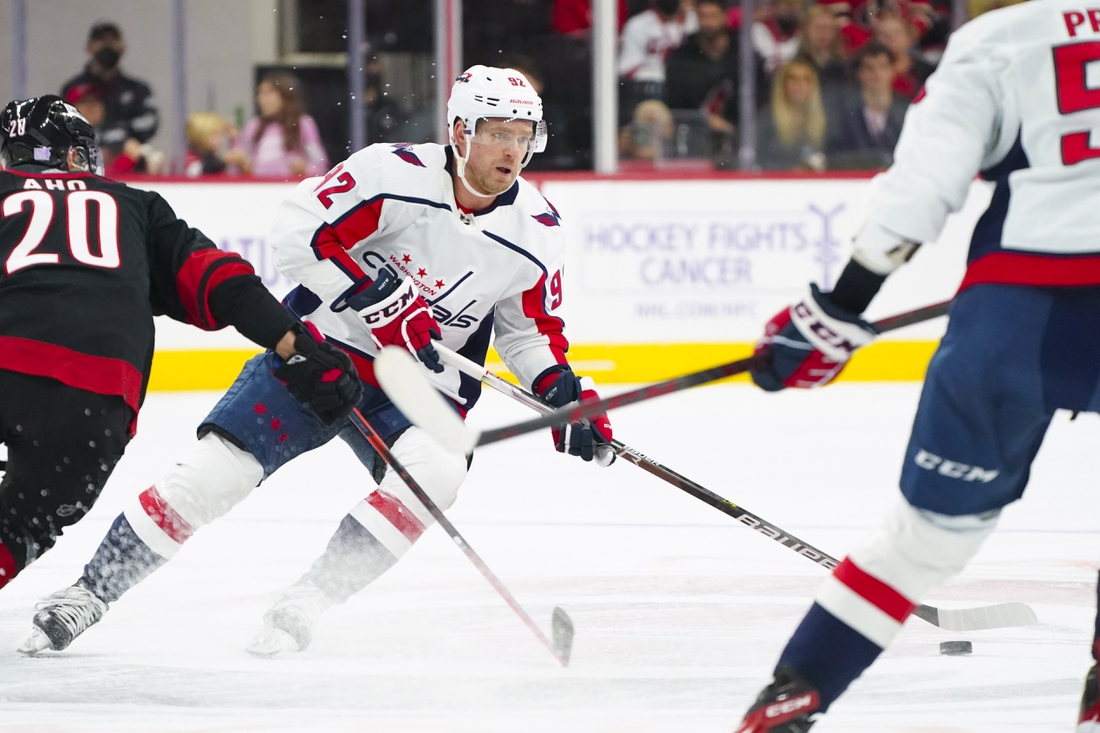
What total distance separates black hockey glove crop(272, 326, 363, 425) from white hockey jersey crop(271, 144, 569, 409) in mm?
286

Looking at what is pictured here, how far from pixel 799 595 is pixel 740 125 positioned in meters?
3.81

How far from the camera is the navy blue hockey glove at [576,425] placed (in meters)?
2.54

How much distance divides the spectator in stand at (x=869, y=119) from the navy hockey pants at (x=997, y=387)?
4663mm

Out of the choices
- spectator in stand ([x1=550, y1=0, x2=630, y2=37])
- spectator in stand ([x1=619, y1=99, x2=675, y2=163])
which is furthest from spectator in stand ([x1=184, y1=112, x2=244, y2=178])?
spectator in stand ([x1=619, y1=99, x2=675, y2=163])

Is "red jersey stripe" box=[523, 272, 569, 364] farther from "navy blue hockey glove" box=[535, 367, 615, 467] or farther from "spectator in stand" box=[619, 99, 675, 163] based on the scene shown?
"spectator in stand" box=[619, 99, 675, 163]

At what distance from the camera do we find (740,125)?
6309 mm

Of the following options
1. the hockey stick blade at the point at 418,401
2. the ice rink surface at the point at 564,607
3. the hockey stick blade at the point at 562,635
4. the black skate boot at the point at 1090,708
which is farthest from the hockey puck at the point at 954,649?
the hockey stick blade at the point at 418,401

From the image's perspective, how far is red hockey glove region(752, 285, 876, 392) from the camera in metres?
1.63

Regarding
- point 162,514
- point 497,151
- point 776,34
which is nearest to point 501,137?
point 497,151

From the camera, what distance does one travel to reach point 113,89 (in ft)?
20.1

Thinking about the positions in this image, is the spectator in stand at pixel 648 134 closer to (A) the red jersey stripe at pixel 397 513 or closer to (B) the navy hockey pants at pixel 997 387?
(A) the red jersey stripe at pixel 397 513

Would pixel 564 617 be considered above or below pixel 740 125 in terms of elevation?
below

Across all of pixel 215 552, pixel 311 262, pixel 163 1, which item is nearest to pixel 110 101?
pixel 163 1

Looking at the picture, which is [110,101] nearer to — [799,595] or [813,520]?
[813,520]
